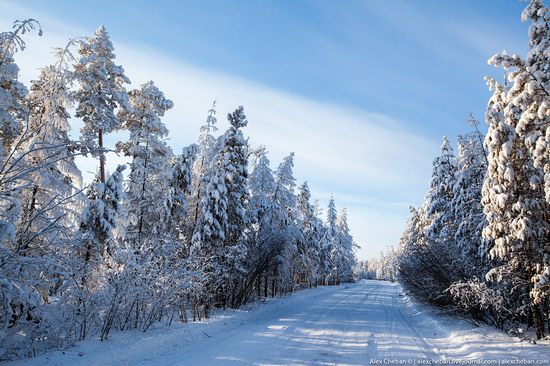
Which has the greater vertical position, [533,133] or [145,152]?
[145,152]

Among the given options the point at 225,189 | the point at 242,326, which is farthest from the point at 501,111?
the point at 225,189

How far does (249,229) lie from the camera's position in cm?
2653

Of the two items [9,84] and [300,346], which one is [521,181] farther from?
[9,84]

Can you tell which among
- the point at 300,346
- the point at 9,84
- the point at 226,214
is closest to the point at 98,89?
the point at 9,84

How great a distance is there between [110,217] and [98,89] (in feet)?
25.3

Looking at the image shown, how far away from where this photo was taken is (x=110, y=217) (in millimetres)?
14641

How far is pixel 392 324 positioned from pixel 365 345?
684 cm

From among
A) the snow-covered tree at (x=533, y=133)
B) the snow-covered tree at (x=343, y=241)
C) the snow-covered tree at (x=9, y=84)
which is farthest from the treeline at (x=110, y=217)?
the snow-covered tree at (x=343, y=241)

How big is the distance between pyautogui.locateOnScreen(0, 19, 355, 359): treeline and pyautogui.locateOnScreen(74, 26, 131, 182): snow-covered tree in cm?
6

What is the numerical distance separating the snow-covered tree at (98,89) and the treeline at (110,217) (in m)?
0.06

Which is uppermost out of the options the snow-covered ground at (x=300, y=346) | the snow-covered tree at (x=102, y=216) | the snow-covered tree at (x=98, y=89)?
the snow-covered tree at (x=98, y=89)

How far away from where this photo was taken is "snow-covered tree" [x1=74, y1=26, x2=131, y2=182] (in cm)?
1819

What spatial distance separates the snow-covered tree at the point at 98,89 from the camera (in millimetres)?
18188

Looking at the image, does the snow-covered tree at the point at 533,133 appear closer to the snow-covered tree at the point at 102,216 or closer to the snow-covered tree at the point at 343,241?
the snow-covered tree at the point at 102,216
